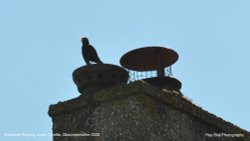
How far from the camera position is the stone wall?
9.27 meters

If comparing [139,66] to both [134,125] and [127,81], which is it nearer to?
[127,81]

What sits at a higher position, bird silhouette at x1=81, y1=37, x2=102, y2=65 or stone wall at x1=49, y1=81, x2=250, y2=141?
bird silhouette at x1=81, y1=37, x2=102, y2=65

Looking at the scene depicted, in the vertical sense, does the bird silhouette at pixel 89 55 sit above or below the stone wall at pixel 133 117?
above

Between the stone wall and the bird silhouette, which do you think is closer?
the stone wall

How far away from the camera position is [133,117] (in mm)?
9273

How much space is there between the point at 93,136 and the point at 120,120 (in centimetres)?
41

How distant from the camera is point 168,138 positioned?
9.38m

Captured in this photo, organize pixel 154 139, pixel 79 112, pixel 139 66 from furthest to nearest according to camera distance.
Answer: pixel 139 66 → pixel 79 112 → pixel 154 139

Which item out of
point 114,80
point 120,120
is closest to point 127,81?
point 114,80

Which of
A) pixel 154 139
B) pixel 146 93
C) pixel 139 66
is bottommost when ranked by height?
pixel 154 139

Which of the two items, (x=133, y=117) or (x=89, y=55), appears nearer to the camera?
(x=133, y=117)

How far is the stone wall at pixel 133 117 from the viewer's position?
927 cm

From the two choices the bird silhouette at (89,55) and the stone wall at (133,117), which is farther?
the bird silhouette at (89,55)

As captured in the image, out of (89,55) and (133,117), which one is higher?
(89,55)
